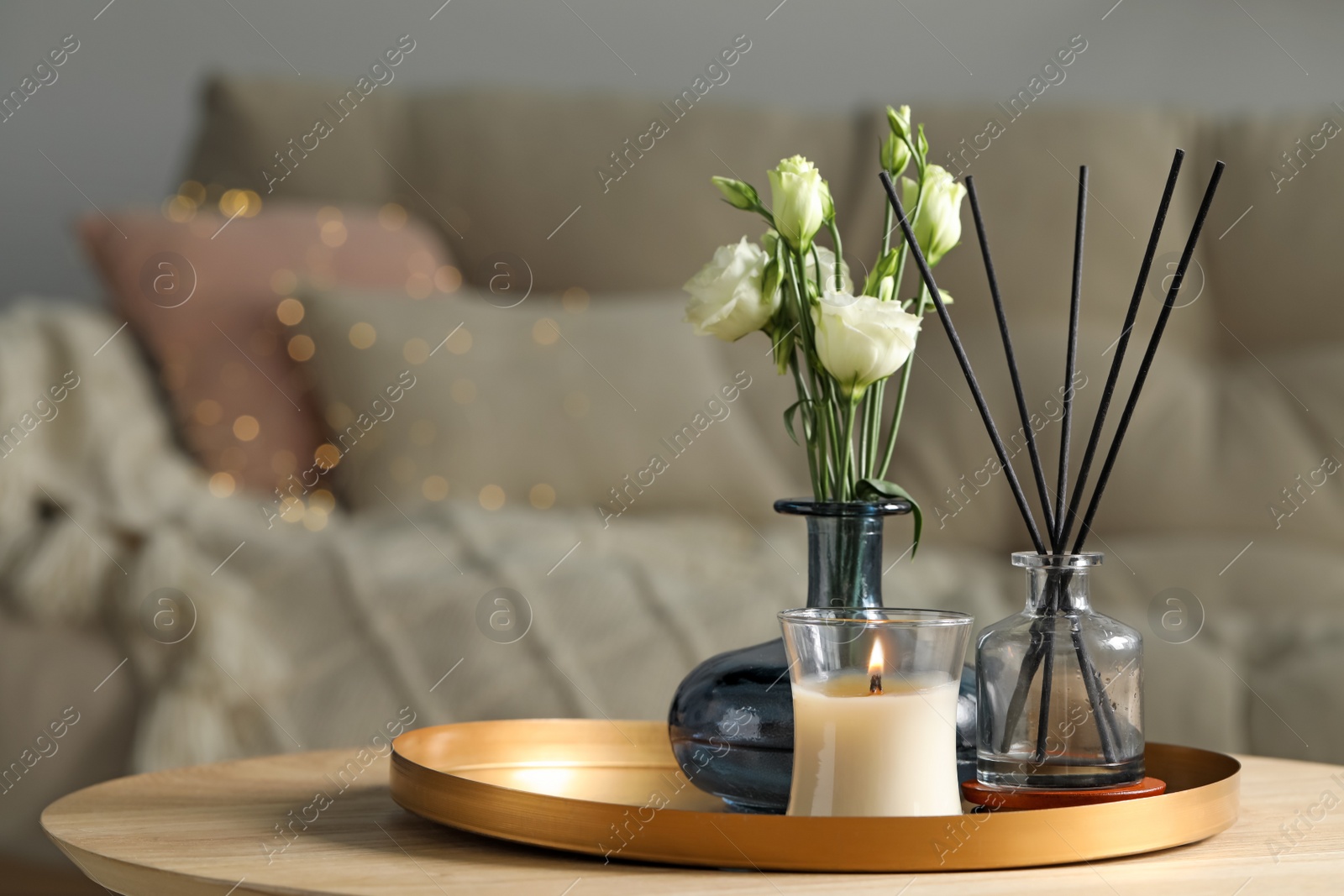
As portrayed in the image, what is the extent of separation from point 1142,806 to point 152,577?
0.97 metres

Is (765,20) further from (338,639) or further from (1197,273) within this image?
(338,639)

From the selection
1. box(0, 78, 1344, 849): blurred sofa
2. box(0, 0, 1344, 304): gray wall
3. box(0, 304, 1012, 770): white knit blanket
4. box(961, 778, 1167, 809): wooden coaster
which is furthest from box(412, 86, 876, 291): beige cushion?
box(961, 778, 1167, 809): wooden coaster

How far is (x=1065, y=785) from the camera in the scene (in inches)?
23.1

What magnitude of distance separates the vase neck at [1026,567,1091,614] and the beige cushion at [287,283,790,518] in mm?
1047

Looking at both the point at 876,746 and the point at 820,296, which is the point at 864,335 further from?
the point at 876,746

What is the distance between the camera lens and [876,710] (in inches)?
22.2

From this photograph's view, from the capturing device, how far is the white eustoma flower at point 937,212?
0.70 meters

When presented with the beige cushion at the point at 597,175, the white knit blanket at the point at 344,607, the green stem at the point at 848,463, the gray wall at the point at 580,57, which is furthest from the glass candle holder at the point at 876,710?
the gray wall at the point at 580,57

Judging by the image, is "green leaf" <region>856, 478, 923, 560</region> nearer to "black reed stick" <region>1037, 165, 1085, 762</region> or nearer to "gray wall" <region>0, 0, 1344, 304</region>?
"black reed stick" <region>1037, 165, 1085, 762</region>

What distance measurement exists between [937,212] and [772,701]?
268 mm

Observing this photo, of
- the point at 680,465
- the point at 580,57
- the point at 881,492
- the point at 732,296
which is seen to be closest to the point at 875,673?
the point at 881,492

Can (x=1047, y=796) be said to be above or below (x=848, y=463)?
below

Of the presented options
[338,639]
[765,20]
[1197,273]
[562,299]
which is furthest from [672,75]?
[338,639]

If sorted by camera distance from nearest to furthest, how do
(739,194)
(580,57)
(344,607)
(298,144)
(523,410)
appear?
(739,194) < (344,607) < (523,410) < (298,144) < (580,57)
